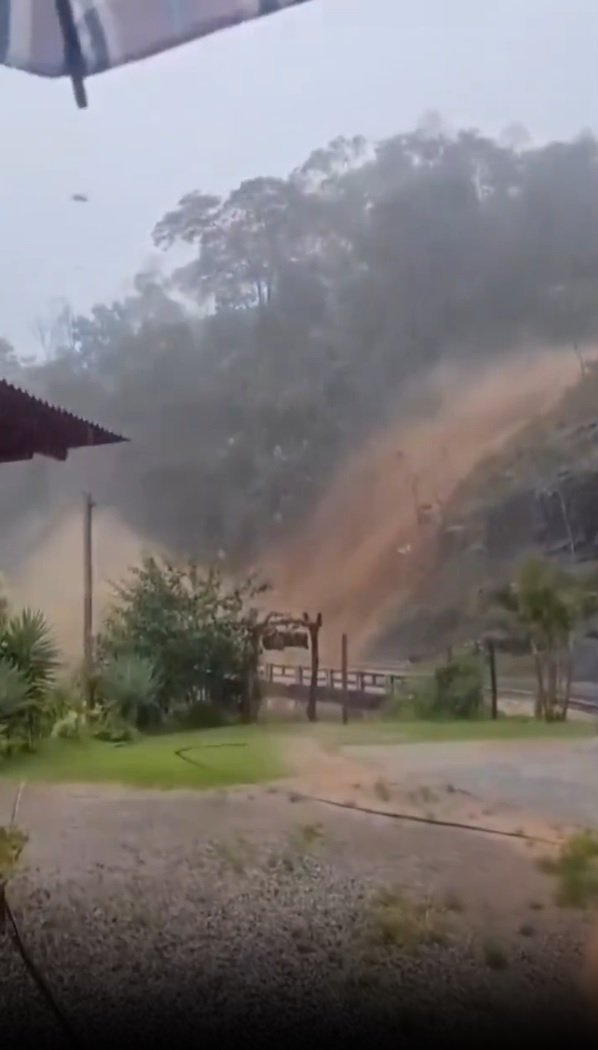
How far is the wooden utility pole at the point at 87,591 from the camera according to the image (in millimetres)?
1941

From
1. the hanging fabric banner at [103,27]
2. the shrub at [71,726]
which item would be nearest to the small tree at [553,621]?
the shrub at [71,726]

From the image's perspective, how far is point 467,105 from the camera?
1.90 metres

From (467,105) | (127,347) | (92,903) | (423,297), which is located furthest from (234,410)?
(92,903)

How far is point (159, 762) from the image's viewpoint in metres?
1.87

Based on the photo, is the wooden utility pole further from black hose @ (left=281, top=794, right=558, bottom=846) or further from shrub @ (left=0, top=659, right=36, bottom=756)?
black hose @ (left=281, top=794, right=558, bottom=846)

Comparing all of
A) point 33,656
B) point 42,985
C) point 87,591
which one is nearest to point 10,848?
point 42,985

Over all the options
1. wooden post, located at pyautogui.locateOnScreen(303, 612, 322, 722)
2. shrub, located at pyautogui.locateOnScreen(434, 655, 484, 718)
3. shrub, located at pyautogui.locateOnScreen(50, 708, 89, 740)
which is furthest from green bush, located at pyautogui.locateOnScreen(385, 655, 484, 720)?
shrub, located at pyautogui.locateOnScreen(50, 708, 89, 740)

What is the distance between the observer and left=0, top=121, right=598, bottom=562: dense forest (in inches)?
75.2

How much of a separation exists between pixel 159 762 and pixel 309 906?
0.34m

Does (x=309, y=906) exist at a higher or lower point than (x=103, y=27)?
lower

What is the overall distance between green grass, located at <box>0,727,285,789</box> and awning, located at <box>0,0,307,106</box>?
1.10 m

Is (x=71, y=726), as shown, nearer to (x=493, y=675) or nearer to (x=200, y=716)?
(x=200, y=716)

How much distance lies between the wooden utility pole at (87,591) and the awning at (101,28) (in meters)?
0.71

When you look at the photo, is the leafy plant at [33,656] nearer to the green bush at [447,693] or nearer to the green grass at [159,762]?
the green grass at [159,762]
